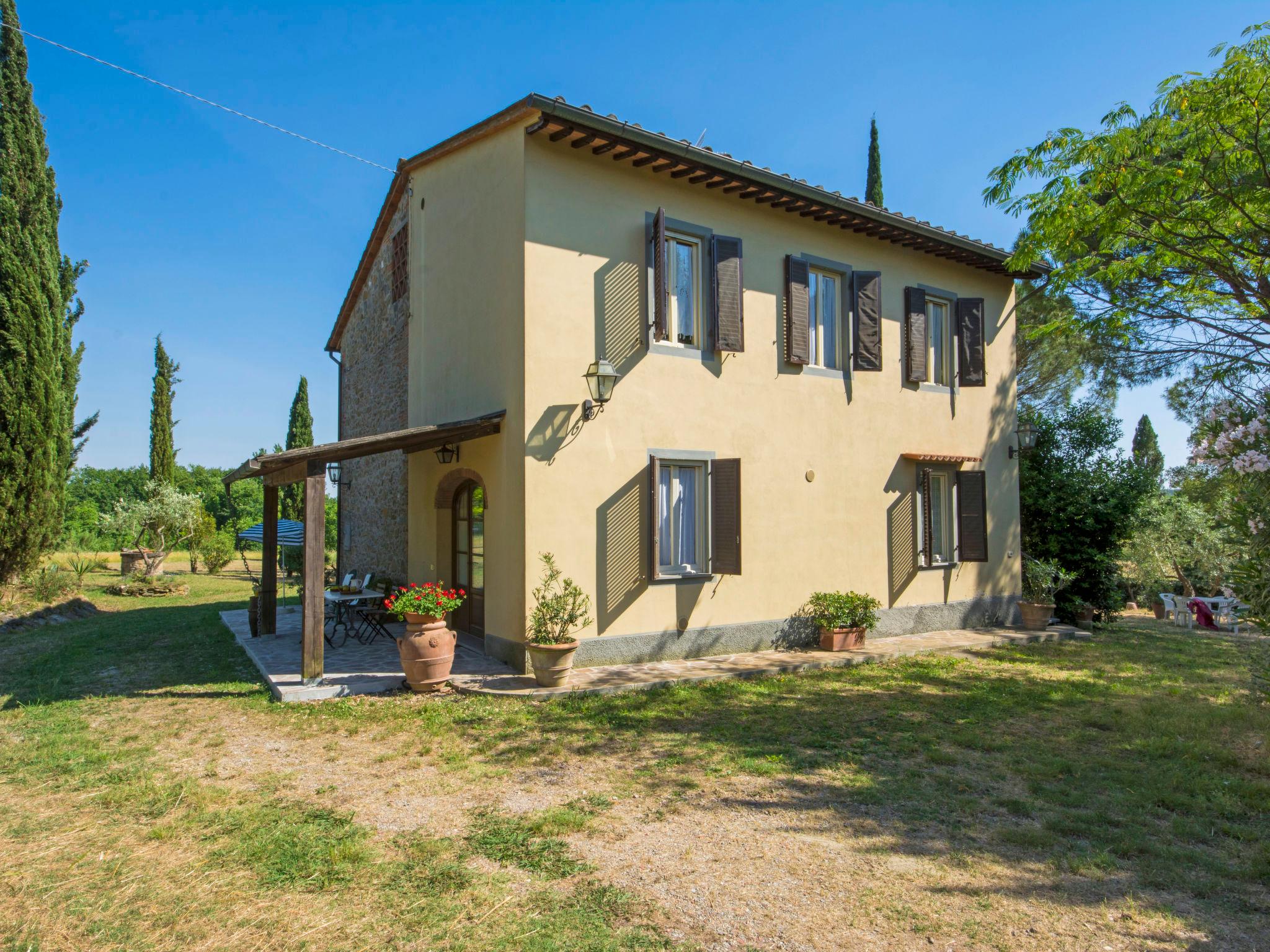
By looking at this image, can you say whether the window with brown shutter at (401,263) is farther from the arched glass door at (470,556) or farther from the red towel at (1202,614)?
the red towel at (1202,614)

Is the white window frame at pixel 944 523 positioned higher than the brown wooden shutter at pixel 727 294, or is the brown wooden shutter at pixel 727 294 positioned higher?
the brown wooden shutter at pixel 727 294

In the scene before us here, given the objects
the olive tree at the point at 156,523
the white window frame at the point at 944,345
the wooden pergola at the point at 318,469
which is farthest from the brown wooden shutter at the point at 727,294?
the olive tree at the point at 156,523

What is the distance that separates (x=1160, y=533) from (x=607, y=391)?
1802 cm

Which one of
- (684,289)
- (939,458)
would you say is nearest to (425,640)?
(684,289)

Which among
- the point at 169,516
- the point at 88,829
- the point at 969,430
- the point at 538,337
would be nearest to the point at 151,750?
the point at 88,829

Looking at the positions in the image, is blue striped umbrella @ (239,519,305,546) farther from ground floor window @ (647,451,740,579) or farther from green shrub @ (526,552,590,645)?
ground floor window @ (647,451,740,579)

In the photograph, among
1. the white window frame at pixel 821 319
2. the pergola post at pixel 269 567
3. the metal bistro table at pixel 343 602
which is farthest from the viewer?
the pergola post at pixel 269 567

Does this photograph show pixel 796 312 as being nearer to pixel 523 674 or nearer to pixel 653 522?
pixel 653 522

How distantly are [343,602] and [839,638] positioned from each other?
6916 millimetres

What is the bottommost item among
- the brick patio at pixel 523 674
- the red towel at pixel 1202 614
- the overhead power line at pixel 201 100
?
the red towel at pixel 1202 614

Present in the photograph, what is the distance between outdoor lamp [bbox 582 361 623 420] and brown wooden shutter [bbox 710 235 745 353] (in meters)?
1.67

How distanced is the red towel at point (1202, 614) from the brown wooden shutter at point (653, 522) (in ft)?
47.5

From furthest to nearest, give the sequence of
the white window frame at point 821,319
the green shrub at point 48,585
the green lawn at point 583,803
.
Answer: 1. the green shrub at point 48,585
2. the white window frame at point 821,319
3. the green lawn at point 583,803

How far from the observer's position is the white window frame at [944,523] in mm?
11141
